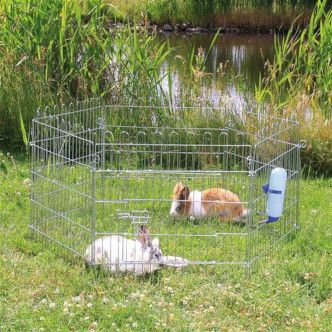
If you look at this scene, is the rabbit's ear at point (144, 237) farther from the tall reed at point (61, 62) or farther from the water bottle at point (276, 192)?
the tall reed at point (61, 62)

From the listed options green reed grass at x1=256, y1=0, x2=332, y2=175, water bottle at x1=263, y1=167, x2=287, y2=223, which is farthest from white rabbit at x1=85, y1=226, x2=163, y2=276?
green reed grass at x1=256, y1=0, x2=332, y2=175

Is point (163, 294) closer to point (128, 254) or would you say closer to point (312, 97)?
point (128, 254)

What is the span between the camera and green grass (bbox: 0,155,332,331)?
12.5 ft

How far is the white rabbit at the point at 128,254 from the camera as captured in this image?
14.1 ft

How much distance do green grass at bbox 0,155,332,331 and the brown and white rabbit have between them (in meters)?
0.43

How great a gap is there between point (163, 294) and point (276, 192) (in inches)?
37.4

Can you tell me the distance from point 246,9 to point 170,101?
13.3 m

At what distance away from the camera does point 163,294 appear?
4.10 metres

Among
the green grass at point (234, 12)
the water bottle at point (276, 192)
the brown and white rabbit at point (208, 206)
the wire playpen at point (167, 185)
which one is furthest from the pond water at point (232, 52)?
the water bottle at point (276, 192)

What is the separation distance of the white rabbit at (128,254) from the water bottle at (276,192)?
705 millimetres

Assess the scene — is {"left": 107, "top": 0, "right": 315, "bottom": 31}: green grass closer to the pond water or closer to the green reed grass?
the pond water

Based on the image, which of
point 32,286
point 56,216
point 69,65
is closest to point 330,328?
point 32,286

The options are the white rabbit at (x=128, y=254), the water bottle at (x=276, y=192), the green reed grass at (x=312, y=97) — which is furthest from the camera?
the green reed grass at (x=312, y=97)

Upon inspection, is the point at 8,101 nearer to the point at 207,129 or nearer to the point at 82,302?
the point at 207,129
